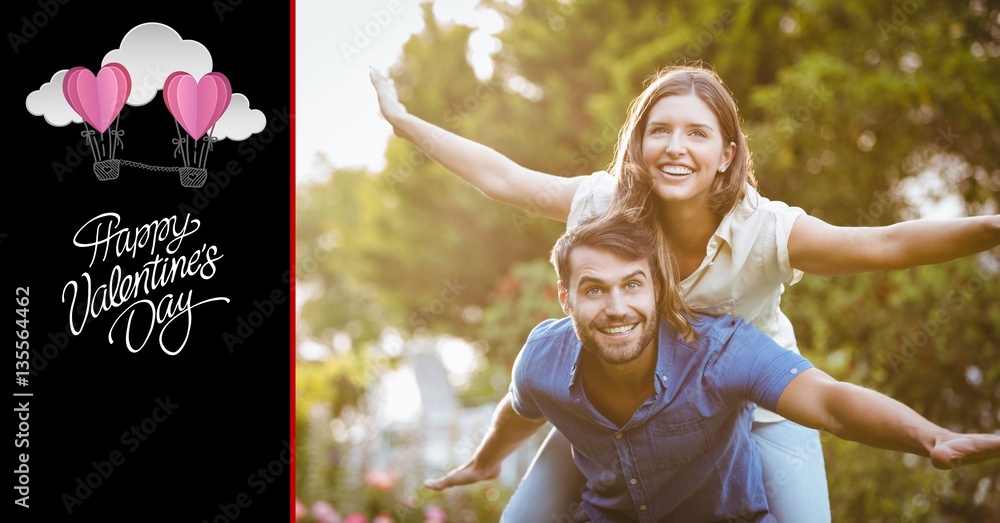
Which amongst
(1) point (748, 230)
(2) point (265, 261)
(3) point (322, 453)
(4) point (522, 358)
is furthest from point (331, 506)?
(1) point (748, 230)

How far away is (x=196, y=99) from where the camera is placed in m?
3.50

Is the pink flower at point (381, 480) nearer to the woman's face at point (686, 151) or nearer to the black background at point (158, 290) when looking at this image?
the black background at point (158, 290)

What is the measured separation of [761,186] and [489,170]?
3.73 metres

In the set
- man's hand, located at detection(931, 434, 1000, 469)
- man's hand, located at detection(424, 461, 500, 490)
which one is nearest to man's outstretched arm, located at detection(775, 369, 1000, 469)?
man's hand, located at detection(931, 434, 1000, 469)

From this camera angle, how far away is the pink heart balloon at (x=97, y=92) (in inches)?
134

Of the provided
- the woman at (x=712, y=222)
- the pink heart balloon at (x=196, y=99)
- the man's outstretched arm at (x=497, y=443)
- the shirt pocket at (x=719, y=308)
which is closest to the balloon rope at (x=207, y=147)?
the pink heart balloon at (x=196, y=99)

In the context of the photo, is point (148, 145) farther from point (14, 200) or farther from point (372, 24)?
point (372, 24)

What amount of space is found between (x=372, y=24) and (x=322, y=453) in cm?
269

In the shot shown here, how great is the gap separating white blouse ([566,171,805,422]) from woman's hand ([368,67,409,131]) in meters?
0.74

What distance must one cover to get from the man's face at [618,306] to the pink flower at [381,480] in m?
3.08

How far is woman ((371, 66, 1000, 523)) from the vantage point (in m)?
2.57

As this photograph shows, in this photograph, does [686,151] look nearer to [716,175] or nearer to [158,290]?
[716,175]

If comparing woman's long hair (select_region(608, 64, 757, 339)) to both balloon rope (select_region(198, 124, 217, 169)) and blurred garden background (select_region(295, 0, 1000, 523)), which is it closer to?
balloon rope (select_region(198, 124, 217, 169))

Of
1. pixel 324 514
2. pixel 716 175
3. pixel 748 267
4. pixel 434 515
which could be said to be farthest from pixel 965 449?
pixel 324 514
